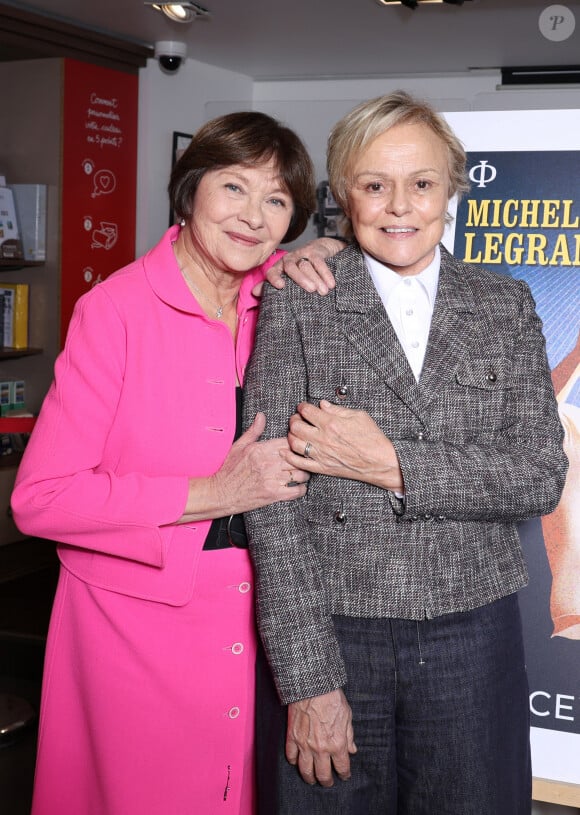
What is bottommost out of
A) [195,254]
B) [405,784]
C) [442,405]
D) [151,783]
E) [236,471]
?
[151,783]

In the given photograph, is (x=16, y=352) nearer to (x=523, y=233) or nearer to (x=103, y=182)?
(x=103, y=182)

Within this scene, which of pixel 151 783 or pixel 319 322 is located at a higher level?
pixel 319 322

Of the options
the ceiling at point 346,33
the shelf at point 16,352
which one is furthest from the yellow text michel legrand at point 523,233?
the shelf at point 16,352

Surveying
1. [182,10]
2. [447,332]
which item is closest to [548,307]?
[447,332]

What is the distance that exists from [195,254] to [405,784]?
1.05 meters

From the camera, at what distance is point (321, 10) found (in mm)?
4773

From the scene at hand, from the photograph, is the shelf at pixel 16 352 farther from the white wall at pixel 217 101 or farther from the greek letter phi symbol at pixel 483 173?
the greek letter phi symbol at pixel 483 173

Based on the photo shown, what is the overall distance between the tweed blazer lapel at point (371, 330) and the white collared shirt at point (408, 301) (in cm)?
2

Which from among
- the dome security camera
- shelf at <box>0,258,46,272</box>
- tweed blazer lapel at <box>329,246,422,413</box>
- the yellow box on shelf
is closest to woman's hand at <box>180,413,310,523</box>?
tweed blazer lapel at <box>329,246,422,413</box>

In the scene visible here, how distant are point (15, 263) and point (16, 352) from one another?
19.7 inches

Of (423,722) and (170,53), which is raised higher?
(170,53)

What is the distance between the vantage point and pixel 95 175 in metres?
5.50

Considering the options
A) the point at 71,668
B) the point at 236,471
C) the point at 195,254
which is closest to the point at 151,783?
the point at 71,668

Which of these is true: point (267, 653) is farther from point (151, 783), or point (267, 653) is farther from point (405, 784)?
point (151, 783)
